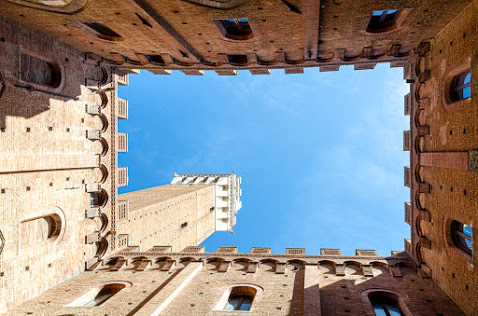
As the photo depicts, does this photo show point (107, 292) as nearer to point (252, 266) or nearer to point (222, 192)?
point (252, 266)

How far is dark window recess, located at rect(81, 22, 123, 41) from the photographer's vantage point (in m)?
14.3

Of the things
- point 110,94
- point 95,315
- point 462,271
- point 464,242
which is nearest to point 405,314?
point 462,271

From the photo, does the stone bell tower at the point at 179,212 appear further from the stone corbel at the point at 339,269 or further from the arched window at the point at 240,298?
the stone corbel at the point at 339,269

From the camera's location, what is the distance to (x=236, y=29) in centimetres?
1484

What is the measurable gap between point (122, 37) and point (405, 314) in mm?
16419

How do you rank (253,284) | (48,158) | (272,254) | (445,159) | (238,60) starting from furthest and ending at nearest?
(238,60) < (272,254) < (253,284) < (48,158) < (445,159)

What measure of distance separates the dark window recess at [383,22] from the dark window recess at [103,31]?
11.1 metres

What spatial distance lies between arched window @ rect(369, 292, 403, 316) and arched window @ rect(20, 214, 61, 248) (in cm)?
1401

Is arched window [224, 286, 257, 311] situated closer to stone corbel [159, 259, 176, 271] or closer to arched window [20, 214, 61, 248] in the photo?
stone corbel [159, 259, 176, 271]

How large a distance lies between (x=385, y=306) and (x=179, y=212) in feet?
69.3

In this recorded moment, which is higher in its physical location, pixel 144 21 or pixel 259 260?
pixel 144 21

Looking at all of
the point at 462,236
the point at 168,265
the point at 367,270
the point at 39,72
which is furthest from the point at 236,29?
the point at 367,270

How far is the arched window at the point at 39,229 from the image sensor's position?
13164 mm

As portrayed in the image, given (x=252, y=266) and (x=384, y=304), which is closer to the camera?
(x=384, y=304)
